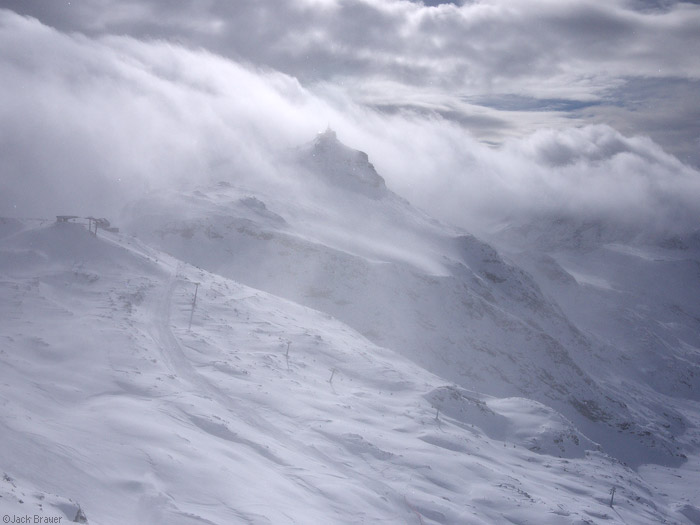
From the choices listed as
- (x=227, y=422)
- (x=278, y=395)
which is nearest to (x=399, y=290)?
(x=278, y=395)

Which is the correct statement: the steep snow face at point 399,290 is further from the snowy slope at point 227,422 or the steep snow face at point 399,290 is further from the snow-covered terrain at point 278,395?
the snowy slope at point 227,422

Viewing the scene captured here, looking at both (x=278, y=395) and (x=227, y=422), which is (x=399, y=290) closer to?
(x=278, y=395)

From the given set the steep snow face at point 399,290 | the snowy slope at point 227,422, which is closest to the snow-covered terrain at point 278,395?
the snowy slope at point 227,422

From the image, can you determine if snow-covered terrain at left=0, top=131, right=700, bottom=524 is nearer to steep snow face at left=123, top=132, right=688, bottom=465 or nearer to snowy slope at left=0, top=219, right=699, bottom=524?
snowy slope at left=0, top=219, right=699, bottom=524

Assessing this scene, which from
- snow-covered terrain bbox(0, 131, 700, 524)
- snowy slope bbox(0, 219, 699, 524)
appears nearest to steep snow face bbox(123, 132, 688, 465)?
snow-covered terrain bbox(0, 131, 700, 524)

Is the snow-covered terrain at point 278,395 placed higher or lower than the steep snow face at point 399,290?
lower

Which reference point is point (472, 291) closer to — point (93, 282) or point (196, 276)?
point (196, 276)
